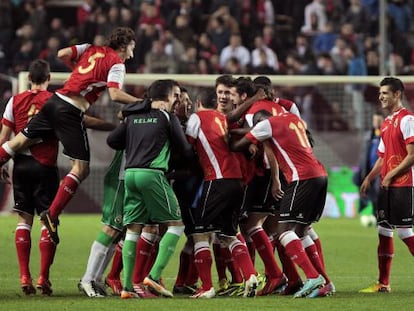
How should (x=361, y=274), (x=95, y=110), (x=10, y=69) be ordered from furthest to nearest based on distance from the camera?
(x=10, y=69) → (x=95, y=110) → (x=361, y=274)

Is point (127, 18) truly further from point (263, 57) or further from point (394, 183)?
point (394, 183)

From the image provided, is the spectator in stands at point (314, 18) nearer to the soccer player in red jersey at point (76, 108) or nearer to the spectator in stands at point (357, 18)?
the spectator in stands at point (357, 18)

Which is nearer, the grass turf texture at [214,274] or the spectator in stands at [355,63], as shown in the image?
the grass turf texture at [214,274]

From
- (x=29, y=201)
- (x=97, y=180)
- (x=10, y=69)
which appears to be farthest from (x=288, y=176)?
(x=10, y=69)

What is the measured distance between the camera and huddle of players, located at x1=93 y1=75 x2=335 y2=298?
426 inches

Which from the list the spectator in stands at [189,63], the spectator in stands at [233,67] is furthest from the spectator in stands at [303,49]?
the spectator in stands at [189,63]

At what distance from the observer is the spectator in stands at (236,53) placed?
26078 mm

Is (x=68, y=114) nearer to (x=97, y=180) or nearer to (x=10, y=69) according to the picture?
(x=97, y=180)

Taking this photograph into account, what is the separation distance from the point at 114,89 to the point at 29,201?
4.57 feet

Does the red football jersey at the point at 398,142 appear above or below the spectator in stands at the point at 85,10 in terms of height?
below

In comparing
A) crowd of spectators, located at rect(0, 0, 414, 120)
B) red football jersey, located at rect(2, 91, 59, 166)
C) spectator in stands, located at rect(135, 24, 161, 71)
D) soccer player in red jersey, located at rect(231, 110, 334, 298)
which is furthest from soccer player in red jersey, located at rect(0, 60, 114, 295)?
spectator in stands, located at rect(135, 24, 161, 71)

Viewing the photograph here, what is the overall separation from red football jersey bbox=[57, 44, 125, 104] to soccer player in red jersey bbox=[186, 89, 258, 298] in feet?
2.82

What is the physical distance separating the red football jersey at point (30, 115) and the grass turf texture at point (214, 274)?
131 cm

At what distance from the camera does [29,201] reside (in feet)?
37.7
